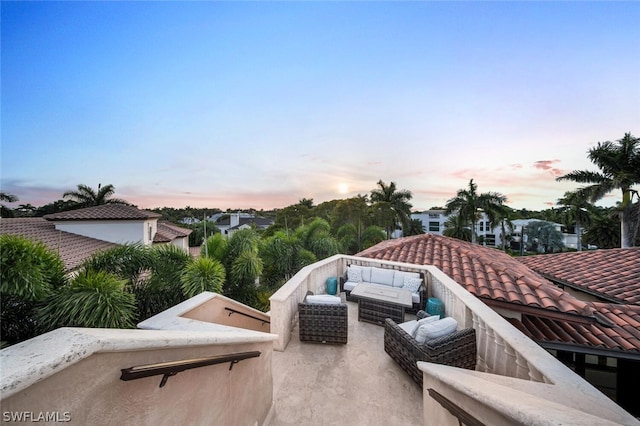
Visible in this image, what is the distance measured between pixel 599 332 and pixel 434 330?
4.08m

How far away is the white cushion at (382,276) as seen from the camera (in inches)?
256

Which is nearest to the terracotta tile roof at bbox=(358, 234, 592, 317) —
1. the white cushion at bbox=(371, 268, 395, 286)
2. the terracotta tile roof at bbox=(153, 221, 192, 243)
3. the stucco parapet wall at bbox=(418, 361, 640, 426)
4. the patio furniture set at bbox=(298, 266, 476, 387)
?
the patio furniture set at bbox=(298, 266, 476, 387)

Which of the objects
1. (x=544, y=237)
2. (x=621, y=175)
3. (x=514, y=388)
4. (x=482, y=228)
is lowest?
(x=544, y=237)

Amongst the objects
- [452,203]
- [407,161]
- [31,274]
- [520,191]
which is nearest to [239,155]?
[407,161]

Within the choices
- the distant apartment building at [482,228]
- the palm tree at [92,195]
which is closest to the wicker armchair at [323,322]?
the palm tree at [92,195]

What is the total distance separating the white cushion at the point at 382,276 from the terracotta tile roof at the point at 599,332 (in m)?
2.64

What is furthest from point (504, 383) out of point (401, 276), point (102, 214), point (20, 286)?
point (102, 214)

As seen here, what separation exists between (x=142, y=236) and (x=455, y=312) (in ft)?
51.0

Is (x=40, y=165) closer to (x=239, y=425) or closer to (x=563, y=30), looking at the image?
(x=239, y=425)

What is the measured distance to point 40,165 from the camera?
544cm

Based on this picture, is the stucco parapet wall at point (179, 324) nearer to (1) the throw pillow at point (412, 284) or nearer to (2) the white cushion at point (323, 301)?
(2) the white cushion at point (323, 301)

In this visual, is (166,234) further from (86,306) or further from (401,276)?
(86,306)

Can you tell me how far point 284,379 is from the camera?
3.65 meters

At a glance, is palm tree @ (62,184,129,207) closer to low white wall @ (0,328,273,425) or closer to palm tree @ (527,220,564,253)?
low white wall @ (0,328,273,425)
